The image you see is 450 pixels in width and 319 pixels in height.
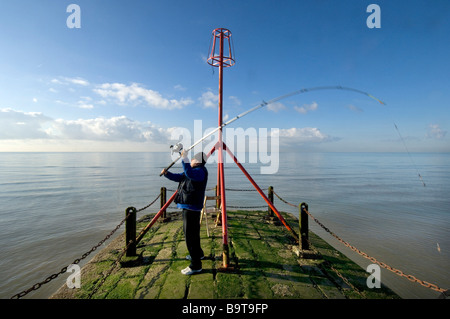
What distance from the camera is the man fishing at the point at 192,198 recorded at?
4332 mm

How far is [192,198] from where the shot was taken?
14.3 feet

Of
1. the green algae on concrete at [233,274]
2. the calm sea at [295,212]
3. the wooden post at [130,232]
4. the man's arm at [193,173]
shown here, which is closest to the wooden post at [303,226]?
the green algae on concrete at [233,274]

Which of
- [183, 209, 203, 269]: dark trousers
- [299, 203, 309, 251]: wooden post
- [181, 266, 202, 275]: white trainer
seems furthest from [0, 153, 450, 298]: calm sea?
[183, 209, 203, 269]: dark trousers

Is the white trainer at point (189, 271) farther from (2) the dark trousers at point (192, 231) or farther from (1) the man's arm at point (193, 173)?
(1) the man's arm at point (193, 173)

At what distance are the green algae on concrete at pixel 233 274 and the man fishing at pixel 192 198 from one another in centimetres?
54

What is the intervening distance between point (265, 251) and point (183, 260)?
2.23 metres

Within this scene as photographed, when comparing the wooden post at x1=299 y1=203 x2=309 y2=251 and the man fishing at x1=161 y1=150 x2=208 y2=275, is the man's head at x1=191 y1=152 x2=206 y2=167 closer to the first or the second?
the man fishing at x1=161 y1=150 x2=208 y2=275

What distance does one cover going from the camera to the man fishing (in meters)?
4.33

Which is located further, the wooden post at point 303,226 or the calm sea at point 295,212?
the calm sea at point 295,212

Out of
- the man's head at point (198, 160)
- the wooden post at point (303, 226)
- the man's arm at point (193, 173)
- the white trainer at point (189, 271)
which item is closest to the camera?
the man's arm at point (193, 173)

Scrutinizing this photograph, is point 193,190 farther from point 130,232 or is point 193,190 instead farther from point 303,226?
point 303,226

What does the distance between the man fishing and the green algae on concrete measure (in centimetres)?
54
